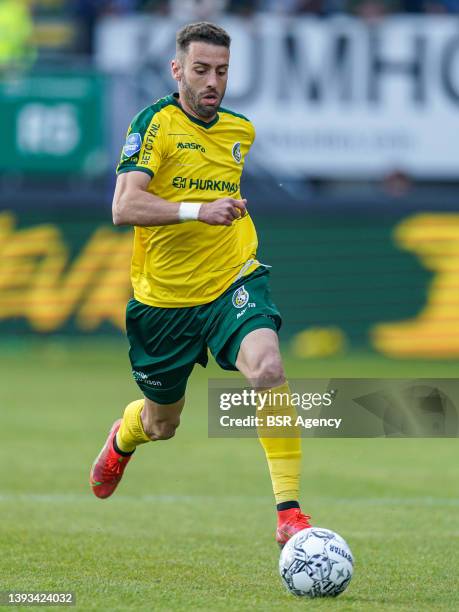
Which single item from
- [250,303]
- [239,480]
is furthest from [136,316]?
[239,480]

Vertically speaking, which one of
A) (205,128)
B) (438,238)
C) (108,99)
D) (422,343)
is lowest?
(422,343)

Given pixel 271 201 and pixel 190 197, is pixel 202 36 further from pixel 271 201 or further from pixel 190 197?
pixel 271 201

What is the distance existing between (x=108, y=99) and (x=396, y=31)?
14.7 feet

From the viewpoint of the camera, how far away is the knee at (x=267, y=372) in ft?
20.7

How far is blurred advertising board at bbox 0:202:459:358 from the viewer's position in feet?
56.2

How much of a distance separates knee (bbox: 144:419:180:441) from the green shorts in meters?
0.17

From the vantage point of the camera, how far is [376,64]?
64.0ft

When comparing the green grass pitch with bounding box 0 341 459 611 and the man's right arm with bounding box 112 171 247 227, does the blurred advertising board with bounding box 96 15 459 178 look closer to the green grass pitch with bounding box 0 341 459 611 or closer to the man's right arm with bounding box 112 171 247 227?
the green grass pitch with bounding box 0 341 459 611

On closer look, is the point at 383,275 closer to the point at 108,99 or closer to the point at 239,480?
the point at 108,99

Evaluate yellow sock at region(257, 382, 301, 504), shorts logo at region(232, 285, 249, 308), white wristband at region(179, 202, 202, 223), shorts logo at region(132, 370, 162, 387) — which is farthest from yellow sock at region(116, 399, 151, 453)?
white wristband at region(179, 202, 202, 223)

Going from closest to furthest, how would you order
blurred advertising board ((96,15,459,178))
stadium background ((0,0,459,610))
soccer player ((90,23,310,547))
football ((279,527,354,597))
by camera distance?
1. football ((279,527,354,597))
2. soccer player ((90,23,310,547))
3. stadium background ((0,0,459,610))
4. blurred advertising board ((96,15,459,178))

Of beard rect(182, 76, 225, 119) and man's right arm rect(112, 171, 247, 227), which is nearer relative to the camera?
man's right arm rect(112, 171, 247, 227)

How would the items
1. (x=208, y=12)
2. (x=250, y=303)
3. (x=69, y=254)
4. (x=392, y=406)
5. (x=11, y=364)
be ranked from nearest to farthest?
(x=250, y=303)
(x=392, y=406)
(x=11, y=364)
(x=69, y=254)
(x=208, y=12)

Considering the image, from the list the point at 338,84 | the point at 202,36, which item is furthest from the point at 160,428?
the point at 338,84
